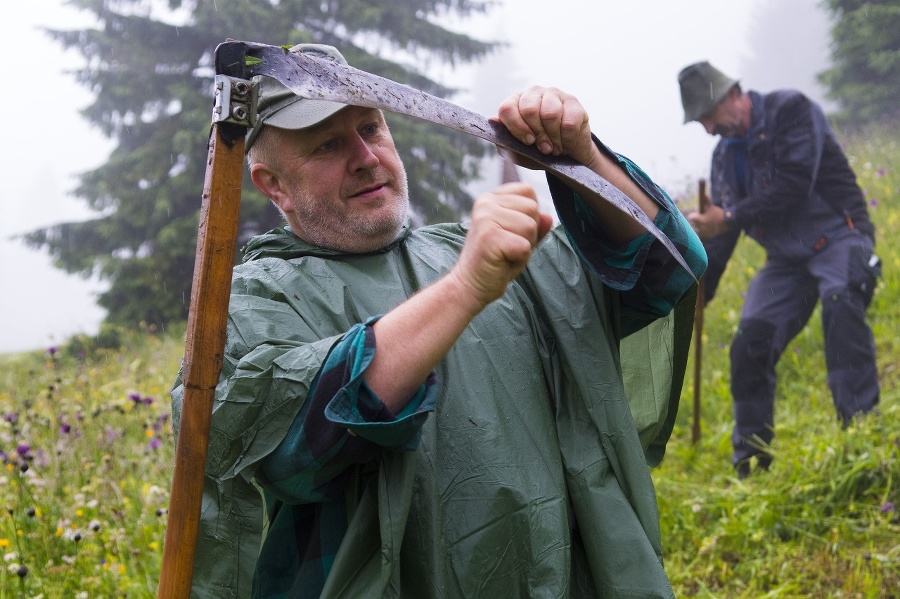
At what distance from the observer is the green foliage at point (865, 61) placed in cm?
1392

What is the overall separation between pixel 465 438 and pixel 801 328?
13.4 ft

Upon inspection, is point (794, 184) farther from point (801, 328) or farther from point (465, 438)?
point (465, 438)

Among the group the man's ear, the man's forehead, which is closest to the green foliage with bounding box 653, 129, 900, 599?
the man's ear

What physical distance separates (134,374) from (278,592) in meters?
6.38

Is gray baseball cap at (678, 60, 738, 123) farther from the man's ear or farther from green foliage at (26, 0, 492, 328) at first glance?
green foliage at (26, 0, 492, 328)

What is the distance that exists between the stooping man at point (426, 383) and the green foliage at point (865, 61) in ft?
45.8

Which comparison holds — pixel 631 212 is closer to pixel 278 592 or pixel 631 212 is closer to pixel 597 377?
pixel 597 377

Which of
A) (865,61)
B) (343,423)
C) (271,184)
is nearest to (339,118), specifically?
(271,184)

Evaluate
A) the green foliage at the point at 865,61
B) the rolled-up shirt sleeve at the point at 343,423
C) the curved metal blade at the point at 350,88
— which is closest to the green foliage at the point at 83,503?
the rolled-up shirt sleeve at the point at 343,423

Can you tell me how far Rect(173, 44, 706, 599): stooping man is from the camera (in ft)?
4.91

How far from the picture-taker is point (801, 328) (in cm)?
525

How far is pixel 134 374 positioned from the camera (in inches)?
303

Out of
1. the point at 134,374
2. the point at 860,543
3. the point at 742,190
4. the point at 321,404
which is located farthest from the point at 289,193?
the point at 134,374

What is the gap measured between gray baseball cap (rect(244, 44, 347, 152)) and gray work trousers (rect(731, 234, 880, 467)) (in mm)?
3837
